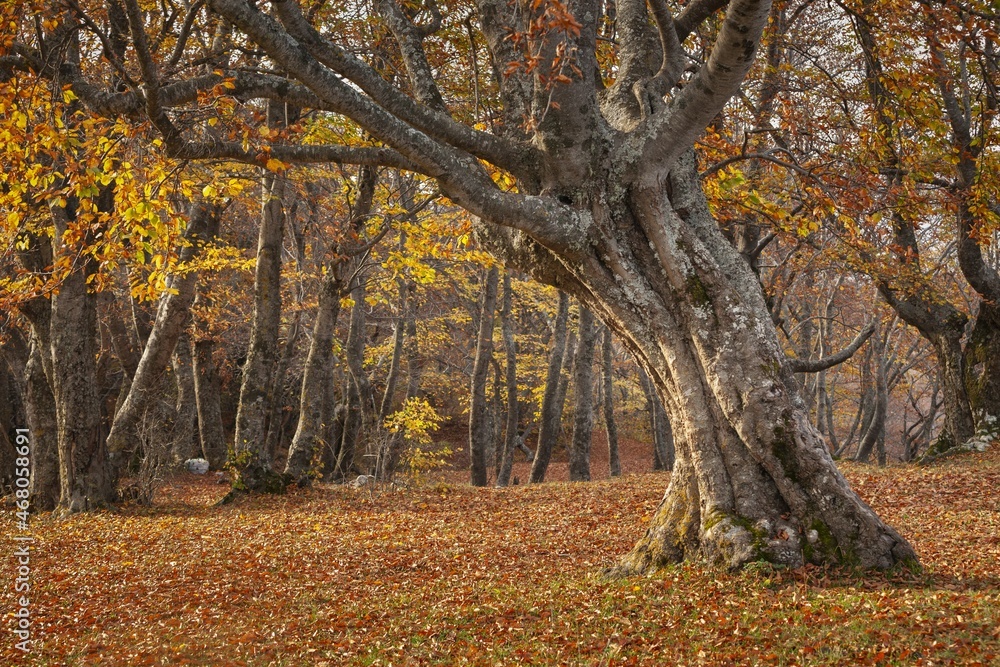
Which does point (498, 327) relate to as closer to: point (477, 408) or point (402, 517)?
point (477, 408)

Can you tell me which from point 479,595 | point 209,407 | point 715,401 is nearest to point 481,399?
point 209,407

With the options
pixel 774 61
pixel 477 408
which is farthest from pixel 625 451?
pixel 774 61

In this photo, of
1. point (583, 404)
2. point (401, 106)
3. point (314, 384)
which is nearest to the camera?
point (401, 106)

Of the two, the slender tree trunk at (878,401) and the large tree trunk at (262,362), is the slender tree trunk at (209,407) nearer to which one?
the large tree trunk at (262,362)

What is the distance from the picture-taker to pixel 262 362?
41.8ft

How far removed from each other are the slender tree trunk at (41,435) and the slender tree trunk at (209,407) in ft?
23.5

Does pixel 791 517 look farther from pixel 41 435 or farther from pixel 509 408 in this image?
pixel 509 408

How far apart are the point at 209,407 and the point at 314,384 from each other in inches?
288

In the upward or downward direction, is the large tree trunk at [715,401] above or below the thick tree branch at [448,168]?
below

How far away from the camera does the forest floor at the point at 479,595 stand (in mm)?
4480

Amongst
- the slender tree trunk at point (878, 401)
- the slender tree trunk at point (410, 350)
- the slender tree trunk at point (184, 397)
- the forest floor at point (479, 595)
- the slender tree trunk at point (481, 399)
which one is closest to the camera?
the forest floor at point (479, 595)

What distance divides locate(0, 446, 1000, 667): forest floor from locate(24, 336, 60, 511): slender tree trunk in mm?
909

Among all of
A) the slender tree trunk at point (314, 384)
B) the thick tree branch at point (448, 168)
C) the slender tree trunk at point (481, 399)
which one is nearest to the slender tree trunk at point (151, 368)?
the slender tree trunk at point (314, 384)

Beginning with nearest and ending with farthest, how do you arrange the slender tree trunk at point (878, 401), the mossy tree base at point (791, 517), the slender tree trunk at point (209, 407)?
the mossy tree base at point (791, 517) → the slender tree trunk at point (878, 401) → the slender tree trunk at point (209, 407)
